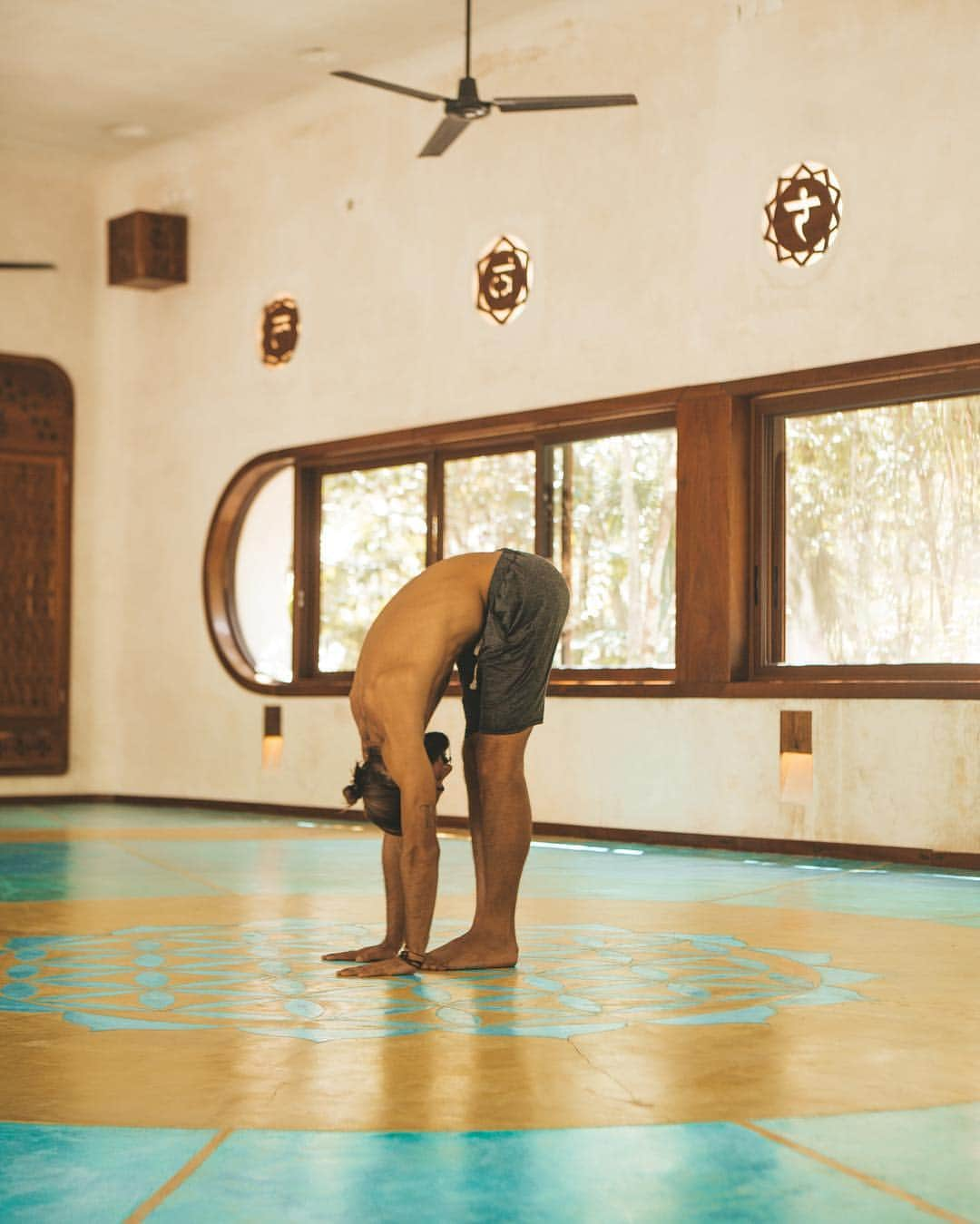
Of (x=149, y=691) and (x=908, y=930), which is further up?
(x=149, y=691)

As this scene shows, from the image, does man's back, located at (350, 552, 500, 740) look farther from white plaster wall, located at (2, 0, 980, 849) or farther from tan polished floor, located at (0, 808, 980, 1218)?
white plaster wall, located at (2, 0, 980, 849)

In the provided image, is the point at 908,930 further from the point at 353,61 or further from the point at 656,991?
the point at 353,61

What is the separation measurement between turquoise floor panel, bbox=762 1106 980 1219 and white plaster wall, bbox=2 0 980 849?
4.46 metres

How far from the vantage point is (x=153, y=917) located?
496 cm

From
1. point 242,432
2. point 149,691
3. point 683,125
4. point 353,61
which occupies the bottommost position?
point 149,691

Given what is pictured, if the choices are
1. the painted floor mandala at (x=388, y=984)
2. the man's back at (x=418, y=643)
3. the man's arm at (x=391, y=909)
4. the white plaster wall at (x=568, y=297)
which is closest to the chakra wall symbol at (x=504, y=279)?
the white plaster wall at (x=568, y=297)

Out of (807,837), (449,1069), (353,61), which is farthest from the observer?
(353,61)

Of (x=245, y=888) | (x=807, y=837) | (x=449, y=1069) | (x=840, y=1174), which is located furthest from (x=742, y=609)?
(x=840, y=1174)

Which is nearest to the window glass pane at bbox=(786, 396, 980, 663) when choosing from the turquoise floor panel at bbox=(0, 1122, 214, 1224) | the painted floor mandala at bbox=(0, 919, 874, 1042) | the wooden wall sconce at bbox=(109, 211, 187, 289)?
the painted floor mandala at bbox=(0, 919, 874, 1042)

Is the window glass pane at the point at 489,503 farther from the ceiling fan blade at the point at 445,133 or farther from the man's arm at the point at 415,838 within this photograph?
the man's arm at the point at 415,838

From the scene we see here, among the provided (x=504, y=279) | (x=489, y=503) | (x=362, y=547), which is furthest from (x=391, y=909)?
(x=362, y=547)

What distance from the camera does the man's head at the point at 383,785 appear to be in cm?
386

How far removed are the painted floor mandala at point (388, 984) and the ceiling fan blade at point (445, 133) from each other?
3728 mm

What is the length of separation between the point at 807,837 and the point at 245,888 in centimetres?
270
